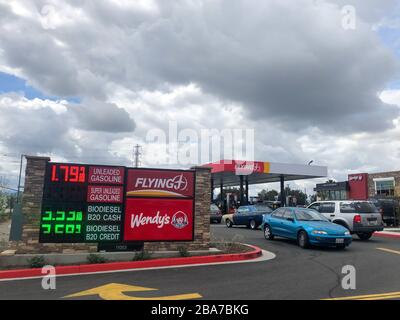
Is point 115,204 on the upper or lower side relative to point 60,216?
upper

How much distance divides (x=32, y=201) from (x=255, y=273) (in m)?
6.18

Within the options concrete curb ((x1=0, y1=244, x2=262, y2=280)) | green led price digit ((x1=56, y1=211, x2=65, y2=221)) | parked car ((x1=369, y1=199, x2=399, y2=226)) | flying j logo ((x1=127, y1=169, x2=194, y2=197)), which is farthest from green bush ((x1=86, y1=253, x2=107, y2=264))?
parked car ((x1=369, y1=199, x2=399, y2=226))

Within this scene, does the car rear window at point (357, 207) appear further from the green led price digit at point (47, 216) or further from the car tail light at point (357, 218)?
the green led price digit at point (47, 216)

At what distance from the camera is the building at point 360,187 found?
141 ft

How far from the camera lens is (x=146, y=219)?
1155cm

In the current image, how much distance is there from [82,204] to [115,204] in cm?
92

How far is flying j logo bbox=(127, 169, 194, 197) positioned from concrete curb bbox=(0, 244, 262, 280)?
206 centimetres

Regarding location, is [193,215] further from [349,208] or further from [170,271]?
[349,208]

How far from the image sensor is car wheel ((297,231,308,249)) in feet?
45.3

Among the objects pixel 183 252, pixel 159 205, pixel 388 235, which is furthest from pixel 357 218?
pixel 159 205

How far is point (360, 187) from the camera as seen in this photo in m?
45.8

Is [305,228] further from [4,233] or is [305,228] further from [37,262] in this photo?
[4,233]

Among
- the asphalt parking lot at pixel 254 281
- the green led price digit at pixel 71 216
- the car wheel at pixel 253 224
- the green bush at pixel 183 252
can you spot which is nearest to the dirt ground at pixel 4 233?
the green led price digit at pixel 71 216
